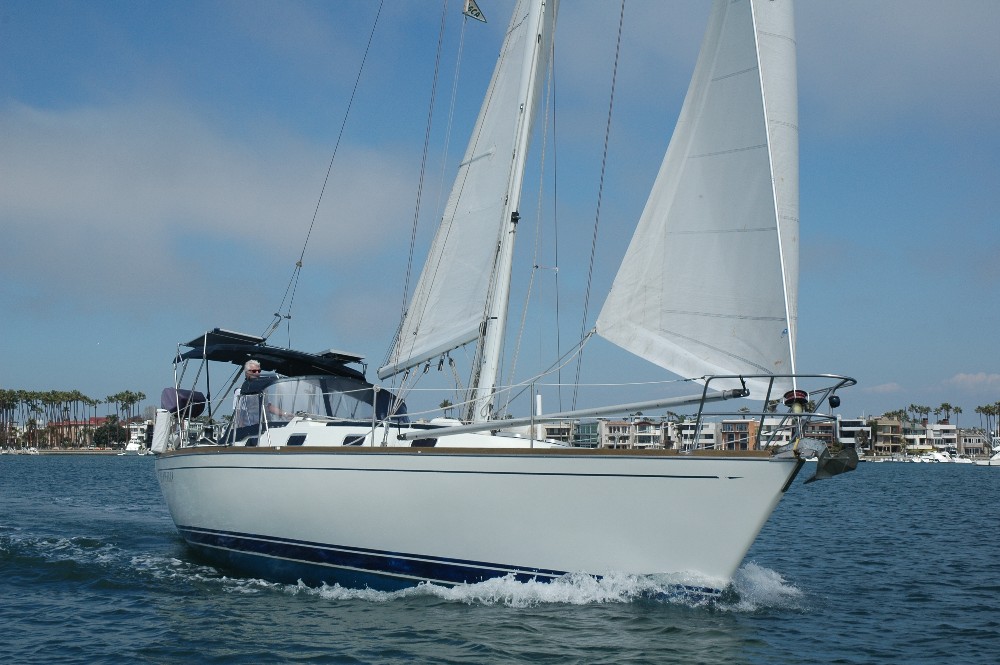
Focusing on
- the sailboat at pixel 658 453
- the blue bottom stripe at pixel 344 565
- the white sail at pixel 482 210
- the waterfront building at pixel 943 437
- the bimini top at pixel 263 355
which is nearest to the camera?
the sailboat at pixel 658 453

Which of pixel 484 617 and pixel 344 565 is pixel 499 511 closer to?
pixel 484 617

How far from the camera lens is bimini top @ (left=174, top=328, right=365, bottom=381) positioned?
1538cm

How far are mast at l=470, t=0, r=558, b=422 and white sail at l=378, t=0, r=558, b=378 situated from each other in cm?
2

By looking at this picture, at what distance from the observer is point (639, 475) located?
9352 millimetres

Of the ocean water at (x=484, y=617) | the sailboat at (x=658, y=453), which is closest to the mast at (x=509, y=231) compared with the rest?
the sailboat at (x=658, y=453)

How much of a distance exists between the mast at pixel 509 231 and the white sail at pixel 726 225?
253cm

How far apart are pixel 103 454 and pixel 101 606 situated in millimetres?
134956

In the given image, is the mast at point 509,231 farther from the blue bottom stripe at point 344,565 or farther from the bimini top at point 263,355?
the bimini top at point 263,355

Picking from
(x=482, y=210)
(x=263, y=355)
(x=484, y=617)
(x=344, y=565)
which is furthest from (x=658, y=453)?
(x=263, y=355)

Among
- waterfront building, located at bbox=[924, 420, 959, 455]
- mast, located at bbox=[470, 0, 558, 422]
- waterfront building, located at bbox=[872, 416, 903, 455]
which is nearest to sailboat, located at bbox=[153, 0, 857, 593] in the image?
mast, located at bbox=[470, 0, 558, 422]

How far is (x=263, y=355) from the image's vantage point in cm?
1550

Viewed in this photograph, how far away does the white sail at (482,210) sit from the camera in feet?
43.3

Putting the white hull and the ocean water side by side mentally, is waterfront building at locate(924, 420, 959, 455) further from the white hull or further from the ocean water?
the white hull

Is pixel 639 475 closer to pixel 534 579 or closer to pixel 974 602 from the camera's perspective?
pixel 534 579
